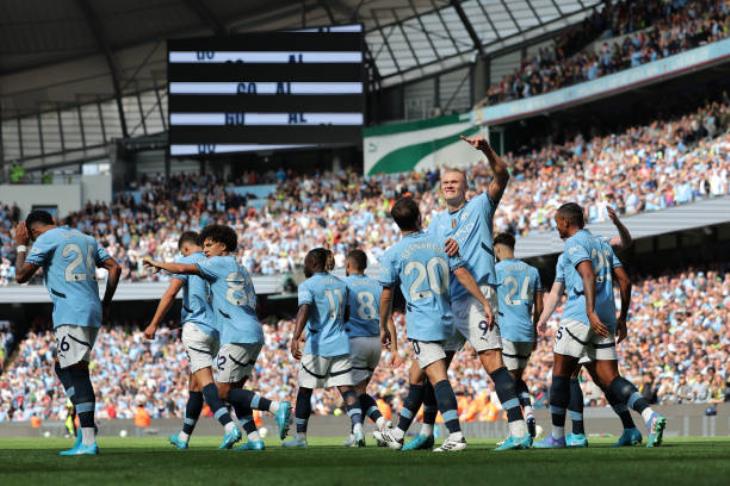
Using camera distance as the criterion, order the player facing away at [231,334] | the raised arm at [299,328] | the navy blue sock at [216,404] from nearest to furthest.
Answer: the navy blue sock at [216,404]
the player facing away at [231,334]
the raised arm at [299,328]

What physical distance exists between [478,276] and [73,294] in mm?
3541

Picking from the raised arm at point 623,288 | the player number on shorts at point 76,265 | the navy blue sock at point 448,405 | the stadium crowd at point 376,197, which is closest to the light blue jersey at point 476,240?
the navy blue sock at point 448,405

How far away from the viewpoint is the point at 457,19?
5628 centimetres

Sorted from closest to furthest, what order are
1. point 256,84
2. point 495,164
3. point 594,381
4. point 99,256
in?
1. point 495,164
2. point 99,256
3. point 594,381
4. point 256,84

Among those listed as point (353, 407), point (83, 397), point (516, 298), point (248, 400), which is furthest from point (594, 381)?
point (83, 397)

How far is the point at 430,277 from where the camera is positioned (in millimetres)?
11734

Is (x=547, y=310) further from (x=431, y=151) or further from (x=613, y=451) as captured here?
(x=431, y=151)

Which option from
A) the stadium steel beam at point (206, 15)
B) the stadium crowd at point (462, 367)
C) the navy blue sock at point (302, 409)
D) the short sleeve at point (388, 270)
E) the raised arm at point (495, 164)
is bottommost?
the stadium crowd at point (462, 367)

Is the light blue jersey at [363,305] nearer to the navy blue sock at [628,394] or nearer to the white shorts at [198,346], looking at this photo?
the white shorts at [198,346]

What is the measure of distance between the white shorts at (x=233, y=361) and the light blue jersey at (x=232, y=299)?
0.08 metres

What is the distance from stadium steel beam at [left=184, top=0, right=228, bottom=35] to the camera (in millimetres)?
56344

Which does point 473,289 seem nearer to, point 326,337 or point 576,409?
point 576,409

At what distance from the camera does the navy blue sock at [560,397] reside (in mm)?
12547

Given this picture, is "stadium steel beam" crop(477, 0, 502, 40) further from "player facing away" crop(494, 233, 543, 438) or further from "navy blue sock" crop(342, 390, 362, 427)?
"navy blue sock" crop(342, 390, 362, 427)
